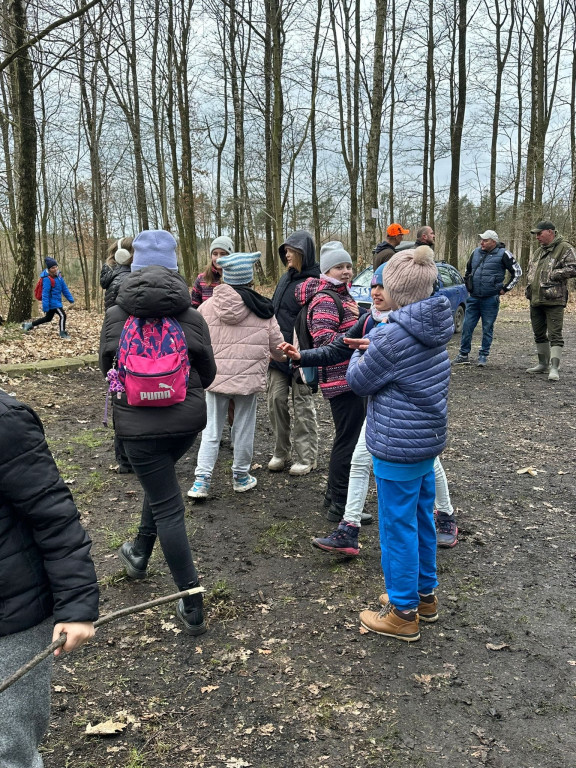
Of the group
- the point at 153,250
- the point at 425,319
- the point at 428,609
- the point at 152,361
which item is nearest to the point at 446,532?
the point at 428,609

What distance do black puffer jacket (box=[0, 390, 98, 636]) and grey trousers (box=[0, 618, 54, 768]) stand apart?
0.06m

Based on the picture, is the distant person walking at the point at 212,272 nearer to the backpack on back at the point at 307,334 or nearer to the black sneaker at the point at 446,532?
the backpack on back at the point at 307,334

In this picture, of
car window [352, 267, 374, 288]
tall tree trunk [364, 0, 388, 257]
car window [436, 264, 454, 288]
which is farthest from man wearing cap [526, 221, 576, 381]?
tall tree trunk [364, 0, 388, 257]

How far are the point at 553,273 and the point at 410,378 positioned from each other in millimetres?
6972

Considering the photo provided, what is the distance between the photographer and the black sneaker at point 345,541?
398 cm

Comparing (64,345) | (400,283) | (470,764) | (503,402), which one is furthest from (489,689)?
(64,345)

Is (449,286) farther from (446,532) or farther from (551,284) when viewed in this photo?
(446,532)

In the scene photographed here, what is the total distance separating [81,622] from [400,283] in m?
2.09

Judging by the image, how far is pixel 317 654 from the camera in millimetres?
3041

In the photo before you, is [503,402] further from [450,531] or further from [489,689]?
[489,689]

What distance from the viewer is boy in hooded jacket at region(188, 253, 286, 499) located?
15.5 ft

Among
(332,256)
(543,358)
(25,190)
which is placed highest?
(25,190)

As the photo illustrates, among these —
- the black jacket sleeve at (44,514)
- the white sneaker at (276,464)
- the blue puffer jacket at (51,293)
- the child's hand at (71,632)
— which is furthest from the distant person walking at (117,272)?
the blue puffer jacket at (51,293)

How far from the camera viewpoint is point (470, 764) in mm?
2320
